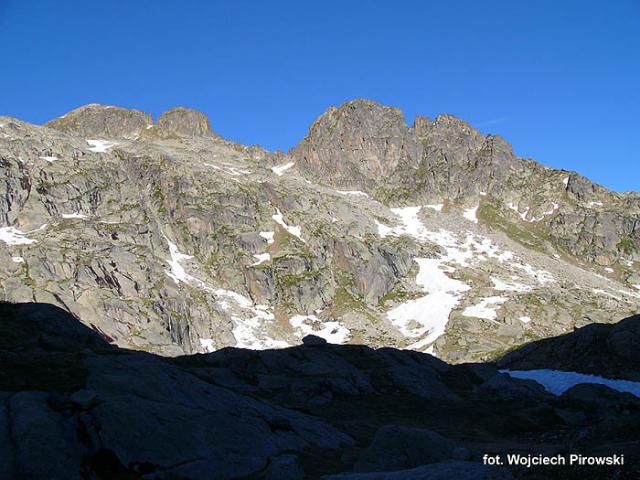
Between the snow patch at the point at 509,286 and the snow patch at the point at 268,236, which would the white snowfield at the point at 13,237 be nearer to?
the snow patch at the point at 268,236

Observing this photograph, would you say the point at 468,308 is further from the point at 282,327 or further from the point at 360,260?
the point at 282,327

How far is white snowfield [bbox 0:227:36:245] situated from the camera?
→ 12688 cm

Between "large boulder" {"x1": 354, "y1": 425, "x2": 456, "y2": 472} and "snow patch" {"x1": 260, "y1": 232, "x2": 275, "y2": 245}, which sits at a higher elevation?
"snow patch" {"x1": 260, "y1": 232, "x2": 275, "y2": 245}

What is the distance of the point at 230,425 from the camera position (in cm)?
2097

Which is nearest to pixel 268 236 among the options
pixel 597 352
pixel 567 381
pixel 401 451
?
pixel 597 352

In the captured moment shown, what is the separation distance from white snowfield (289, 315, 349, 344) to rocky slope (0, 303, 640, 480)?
325 feet

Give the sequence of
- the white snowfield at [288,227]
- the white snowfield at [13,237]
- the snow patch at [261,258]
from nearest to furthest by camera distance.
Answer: the white snowfield at [13,237]
the snow patch at [261,258]
the white snowfield at [288,227]

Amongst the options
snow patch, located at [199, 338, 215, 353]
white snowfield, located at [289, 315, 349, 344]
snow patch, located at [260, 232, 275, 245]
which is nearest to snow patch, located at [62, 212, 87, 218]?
snow patch, located at [260, 232, 275, 245]

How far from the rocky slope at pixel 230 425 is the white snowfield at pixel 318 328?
325 ft

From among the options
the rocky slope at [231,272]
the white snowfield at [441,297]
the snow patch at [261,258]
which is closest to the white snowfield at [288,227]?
the rocky slope at [231,272]

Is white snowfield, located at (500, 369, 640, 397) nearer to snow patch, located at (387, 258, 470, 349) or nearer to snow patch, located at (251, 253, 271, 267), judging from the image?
snow patch, located at (387, 258, 470, 349)

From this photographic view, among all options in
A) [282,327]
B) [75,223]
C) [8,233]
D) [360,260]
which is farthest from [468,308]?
[8,233]

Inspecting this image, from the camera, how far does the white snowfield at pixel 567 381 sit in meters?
57.0

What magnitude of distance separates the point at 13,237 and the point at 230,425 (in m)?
136
